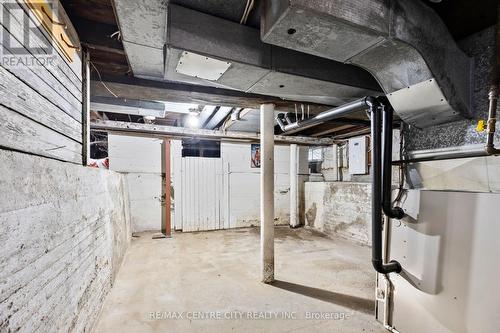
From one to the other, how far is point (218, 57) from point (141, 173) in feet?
13.0

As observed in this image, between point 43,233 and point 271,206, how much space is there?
203 cm

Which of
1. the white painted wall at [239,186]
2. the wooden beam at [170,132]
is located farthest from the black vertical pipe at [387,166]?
the white painted wall at [239,186]

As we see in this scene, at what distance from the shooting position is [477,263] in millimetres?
1340

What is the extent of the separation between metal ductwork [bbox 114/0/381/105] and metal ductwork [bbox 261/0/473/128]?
1.19 feet

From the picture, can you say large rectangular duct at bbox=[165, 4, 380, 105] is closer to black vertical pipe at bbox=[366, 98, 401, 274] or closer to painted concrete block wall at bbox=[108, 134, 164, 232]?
black vertical pipe at bbox=[366, 98, 401, 274]

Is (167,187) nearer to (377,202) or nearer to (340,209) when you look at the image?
(340,209)

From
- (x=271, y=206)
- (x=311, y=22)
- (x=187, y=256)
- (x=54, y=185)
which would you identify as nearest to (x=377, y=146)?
(x=311, y=22)

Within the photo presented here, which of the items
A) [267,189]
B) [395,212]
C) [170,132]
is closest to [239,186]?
[170,132]

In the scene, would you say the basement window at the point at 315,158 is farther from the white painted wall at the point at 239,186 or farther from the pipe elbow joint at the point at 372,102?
the pipe elbow joint at the point at 372,102

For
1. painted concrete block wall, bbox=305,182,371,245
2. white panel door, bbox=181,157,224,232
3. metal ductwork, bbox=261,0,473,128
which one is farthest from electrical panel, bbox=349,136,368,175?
metal ductwork, bbox=261,0,473,128

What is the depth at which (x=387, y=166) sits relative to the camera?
70.2 inches

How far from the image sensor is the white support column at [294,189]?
5.59 metres

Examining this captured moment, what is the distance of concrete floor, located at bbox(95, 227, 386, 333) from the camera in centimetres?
190

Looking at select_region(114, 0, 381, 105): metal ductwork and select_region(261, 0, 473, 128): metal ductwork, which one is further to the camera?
select_region(114, 0, 381, 105): metal ductwork
